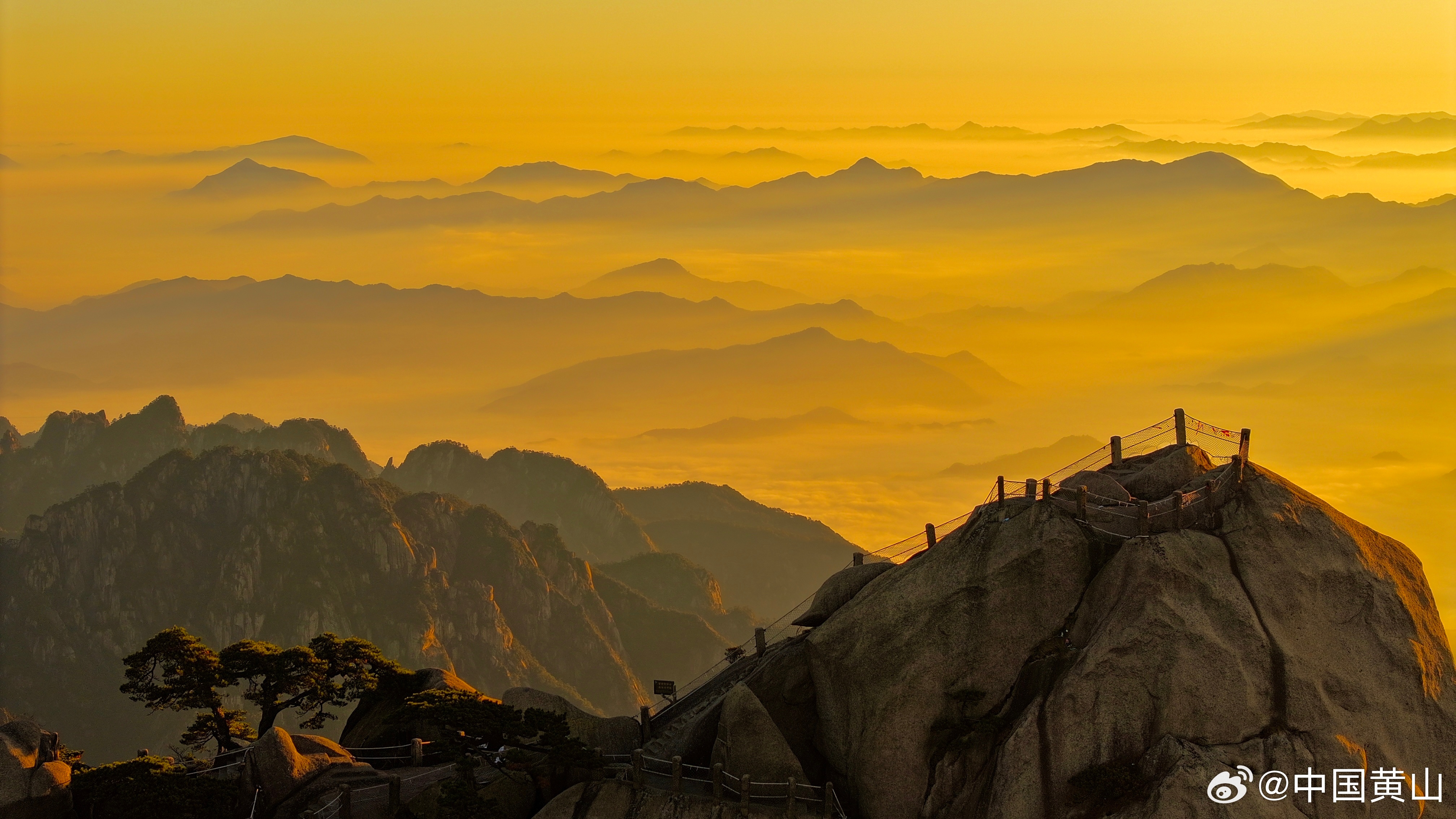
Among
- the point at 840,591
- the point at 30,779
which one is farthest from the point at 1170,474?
the point at 30,779

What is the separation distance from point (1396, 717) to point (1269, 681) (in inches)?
227

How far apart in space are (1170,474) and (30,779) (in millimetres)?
54885

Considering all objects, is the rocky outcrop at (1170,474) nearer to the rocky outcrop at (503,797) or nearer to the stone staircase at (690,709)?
the stone staircase at (690,709)

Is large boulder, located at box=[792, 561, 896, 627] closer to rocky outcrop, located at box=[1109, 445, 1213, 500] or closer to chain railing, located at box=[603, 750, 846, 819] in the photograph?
chain railing, located at box=[603, 750, 846, 819]

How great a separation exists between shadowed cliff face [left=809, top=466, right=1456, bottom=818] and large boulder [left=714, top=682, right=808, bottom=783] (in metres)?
2.89

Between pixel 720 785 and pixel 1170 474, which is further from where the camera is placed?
pixel 1170 474

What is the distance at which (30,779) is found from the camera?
6894 cm

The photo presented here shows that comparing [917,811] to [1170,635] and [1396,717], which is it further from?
[1396,717]

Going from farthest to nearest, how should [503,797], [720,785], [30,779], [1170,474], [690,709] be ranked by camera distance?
[690,709]
[1170,474]
[503,797]
[30,779]
[720,785]

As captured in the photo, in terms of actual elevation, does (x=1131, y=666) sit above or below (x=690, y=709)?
above

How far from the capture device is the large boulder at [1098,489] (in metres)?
69.2

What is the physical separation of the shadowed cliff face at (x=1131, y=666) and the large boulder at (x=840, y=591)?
4413 millimetres

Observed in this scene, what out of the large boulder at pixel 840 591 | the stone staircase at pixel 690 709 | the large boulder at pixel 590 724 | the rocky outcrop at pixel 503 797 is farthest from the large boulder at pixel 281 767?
the large boulder at pixel 840 591

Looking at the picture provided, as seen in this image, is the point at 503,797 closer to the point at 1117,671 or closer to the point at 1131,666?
the point at 1117,671
